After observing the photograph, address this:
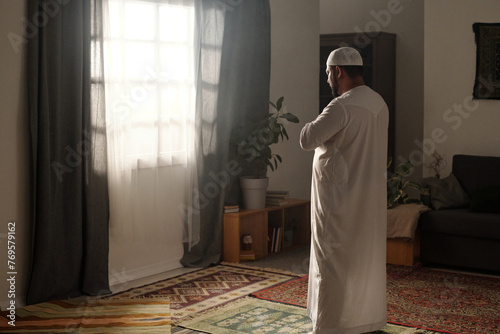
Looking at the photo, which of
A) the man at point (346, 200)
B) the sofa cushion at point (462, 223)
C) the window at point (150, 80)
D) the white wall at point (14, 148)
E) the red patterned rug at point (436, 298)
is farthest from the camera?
the sofa cushion at point (462, 223)

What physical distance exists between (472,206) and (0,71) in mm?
3543

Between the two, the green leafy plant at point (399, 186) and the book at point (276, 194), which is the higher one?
the green leafy plant at point (399, 186)

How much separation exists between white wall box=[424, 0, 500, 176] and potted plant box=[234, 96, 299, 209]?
55.0 inches

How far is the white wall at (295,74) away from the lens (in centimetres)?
616

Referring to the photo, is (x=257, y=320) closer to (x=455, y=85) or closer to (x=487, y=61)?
(x=455, y=85)

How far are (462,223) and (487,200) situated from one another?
0.29 meters

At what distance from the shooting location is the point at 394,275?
4832 mm

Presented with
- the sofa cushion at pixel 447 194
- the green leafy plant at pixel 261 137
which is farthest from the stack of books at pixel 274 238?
the sofa cushion at pixel 447 194

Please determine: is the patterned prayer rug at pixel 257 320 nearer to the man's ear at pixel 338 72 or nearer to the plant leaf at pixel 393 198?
the man's ear at pixel 338 72

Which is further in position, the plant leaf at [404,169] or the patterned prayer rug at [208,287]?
the plant leaf at [404,169]

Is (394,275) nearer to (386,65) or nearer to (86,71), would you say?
(86,71)

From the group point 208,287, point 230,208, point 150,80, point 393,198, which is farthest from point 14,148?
point 393,198

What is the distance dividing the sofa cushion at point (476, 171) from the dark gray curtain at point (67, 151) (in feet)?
9.71

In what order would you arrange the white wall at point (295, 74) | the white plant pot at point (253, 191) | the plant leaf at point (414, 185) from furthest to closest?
the white wall at point (295, 74) < the white plant pot at point (253, 191) < the plant leaf at point (414, 185)
